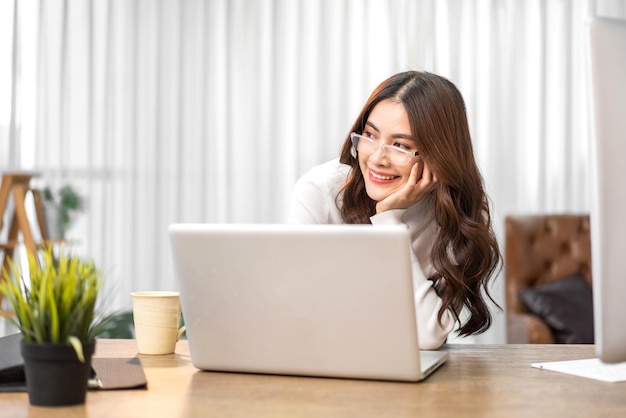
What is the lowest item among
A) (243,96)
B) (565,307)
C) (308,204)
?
(565,307)

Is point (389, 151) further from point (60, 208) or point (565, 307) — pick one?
point (60, 208)

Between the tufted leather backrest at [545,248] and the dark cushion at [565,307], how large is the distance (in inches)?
4.1

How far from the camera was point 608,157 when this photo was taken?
106 cm

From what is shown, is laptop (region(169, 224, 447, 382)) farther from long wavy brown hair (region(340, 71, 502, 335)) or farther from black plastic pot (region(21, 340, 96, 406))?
long wavy brown hair (region(340, 71, 502, 335))

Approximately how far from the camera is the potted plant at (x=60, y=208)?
4.36 meters

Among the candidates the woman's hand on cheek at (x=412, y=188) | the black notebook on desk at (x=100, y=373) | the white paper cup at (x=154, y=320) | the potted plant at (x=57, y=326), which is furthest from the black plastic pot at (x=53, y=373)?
the woman's hand on cheek at (x=412, y=188)

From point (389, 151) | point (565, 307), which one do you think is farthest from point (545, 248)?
point (389, 151)

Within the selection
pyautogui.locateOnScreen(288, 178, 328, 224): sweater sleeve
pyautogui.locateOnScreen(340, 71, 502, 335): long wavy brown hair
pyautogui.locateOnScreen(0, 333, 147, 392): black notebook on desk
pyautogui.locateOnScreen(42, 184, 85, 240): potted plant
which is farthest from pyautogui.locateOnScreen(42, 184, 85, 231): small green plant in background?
pyautogui.locateOnScreen(0, 333, 147, 392): black notebook on desk

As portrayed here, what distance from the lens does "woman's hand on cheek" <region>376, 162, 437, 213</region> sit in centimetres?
213

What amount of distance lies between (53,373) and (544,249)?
345 centimetres

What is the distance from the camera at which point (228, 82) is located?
4688mm

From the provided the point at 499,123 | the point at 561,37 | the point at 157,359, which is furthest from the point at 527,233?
the point at 157,359

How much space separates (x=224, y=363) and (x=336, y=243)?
0.31m

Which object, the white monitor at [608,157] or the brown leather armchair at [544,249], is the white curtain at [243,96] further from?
the white monitor at [608,157]
